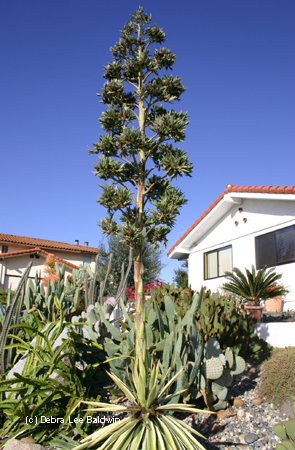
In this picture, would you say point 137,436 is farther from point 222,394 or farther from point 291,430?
point 222,394

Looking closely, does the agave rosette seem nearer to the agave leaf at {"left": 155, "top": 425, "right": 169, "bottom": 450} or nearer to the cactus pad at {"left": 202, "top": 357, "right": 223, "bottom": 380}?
the agave leaf at {"left": 155, "top": 425, "right": 169, "bottom": 450}

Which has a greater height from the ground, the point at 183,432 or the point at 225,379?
the point at 225,379

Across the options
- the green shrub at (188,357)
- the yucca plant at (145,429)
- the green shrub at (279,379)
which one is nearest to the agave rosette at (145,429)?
the yucca plant at (145,429)

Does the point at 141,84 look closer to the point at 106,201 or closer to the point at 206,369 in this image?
the point at 106,201

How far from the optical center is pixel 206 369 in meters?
3.83

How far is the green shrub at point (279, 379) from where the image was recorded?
13.4 ft

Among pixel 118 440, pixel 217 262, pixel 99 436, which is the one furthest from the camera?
pixel 217 262

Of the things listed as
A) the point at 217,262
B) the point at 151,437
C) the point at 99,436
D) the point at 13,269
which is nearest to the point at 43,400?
the point at 99,436

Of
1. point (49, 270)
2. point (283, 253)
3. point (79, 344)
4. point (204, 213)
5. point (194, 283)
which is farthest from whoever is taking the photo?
point (194, 283)

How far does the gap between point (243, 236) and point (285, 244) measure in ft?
7.22

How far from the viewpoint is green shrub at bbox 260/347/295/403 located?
13.4 ft

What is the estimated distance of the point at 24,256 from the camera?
2692 centimetres

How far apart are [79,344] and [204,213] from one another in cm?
1038

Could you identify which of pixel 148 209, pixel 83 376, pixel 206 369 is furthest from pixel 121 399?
pixel 148 209
